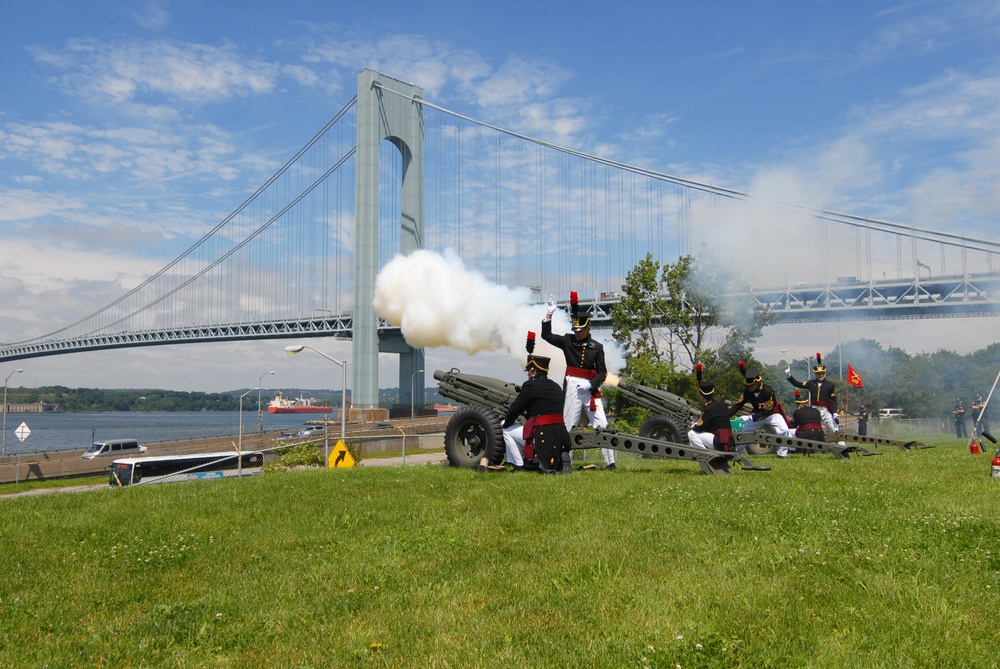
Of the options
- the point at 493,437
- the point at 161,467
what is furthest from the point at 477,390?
the point at 161,467

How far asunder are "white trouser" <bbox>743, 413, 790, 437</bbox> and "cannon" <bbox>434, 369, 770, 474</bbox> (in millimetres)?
4258

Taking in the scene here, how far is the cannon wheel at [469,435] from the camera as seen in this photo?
12961mm

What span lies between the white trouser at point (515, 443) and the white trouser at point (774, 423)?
23.1ft

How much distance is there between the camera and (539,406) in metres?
11.1

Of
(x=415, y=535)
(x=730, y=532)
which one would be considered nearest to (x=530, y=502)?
(x=415, y=535)

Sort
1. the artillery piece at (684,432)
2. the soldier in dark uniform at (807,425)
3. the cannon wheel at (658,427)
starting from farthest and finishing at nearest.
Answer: the cannon wheel at (658,427)
the soldier in dark uniform at (807,425)
the artillery piece at (684,432)

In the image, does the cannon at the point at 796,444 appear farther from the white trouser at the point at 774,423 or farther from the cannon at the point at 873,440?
the cannon at the point at 873,440

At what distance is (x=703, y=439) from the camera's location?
12.5 meters

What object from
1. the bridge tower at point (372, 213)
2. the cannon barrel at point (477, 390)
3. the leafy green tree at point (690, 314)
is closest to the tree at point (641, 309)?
the leafy green tree at point (690, 314)

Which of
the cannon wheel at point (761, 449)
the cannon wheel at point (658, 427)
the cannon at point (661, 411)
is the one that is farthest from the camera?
the cannon at point (661, 411)

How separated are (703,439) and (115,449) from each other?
48481 mm

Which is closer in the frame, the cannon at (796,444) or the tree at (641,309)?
the cannon at (796,444)

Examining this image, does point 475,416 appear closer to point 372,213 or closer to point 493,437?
point 493,437

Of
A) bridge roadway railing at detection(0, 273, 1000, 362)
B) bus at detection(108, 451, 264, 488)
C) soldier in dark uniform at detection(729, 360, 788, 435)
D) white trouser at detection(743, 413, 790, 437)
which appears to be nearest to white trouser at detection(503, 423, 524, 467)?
soldier in dark uniform at detection(729, 360, 788, 435)
